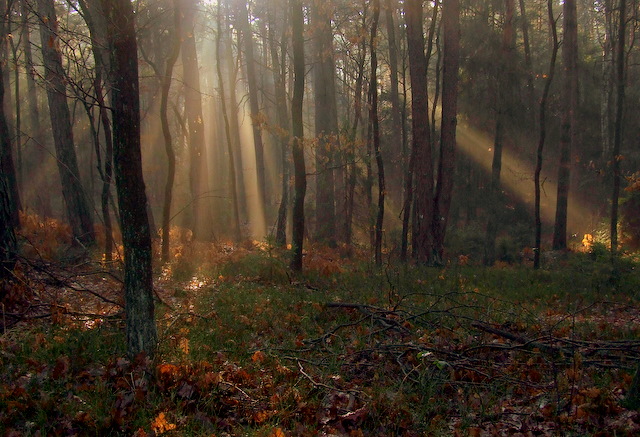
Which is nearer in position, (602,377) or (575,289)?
(602,377)

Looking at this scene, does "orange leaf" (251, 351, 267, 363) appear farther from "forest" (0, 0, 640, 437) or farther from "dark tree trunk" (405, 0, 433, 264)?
"dark tree trunk" (405, 0, 433, 264)

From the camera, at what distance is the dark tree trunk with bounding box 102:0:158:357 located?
4957 millimetres

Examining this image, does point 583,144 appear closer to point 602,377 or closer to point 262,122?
point 262,122

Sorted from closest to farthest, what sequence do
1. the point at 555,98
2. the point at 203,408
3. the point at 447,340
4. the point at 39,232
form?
1. the point at 203,408
2. the point at 447,340
3. the point at 39,232
4. the point at 555,98

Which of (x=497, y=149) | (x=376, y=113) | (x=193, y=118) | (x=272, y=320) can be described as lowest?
(x=272, y=320)

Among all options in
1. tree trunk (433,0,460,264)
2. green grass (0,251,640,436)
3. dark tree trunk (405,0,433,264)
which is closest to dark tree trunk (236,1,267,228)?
dark tree trunk (405,0,433,264)

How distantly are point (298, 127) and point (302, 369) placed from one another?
6.61 metres

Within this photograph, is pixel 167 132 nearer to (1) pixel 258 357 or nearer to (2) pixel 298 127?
(2) pixel 298 127

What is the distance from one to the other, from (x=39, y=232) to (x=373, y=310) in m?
10.1

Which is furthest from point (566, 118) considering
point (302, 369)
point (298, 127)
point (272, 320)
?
point (302, 369)

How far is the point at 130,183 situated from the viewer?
500 cm

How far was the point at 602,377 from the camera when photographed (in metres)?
5.15

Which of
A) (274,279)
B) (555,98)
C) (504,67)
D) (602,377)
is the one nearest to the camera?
(602,377)

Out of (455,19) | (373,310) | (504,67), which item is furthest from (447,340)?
(504,67)
